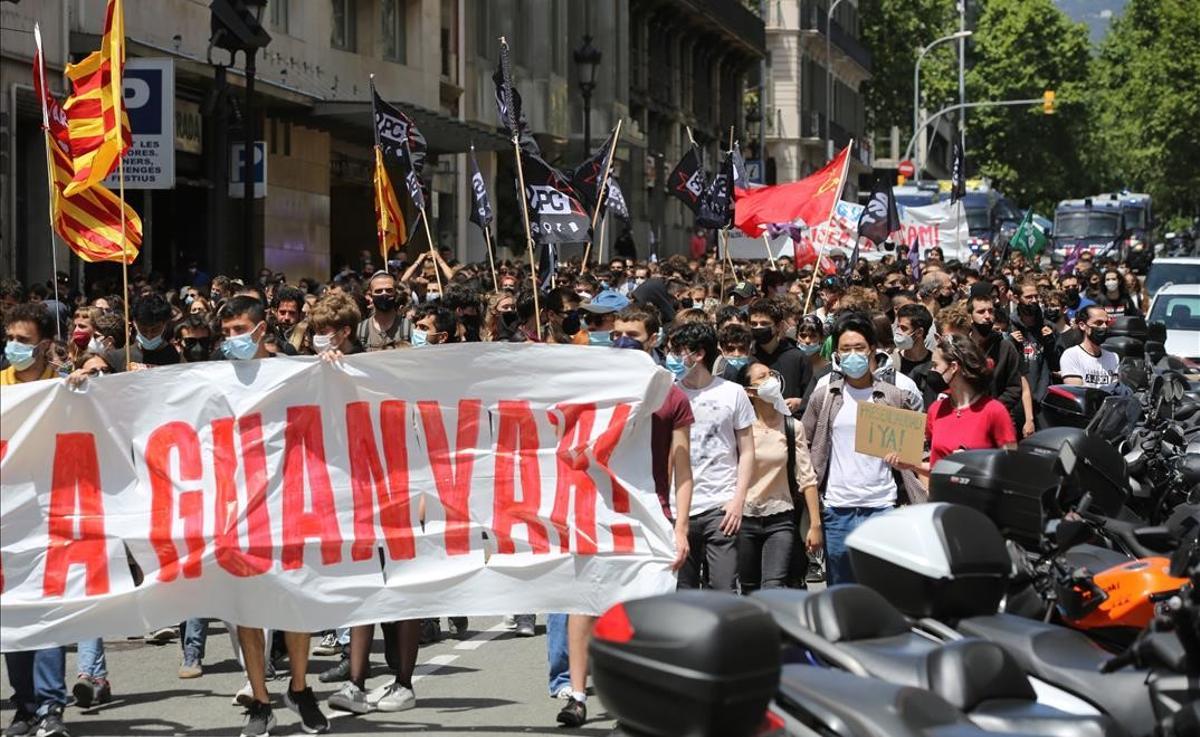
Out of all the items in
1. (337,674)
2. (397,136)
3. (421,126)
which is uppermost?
(421,126)

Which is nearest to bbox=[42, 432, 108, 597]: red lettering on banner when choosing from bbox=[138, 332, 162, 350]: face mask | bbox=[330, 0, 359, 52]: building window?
bbox=[138, 332, 162, 350]: face mask

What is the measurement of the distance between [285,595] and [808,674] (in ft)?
12.4

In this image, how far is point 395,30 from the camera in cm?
3816

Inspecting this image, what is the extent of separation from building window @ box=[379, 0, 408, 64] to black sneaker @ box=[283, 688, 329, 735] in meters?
29.1

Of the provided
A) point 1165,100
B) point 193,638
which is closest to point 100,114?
point 193,638

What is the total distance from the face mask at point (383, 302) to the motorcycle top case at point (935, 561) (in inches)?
312

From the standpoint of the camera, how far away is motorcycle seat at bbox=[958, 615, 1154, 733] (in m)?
5.72

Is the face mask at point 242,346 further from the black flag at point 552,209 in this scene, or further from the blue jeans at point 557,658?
the black flag at point 552,209

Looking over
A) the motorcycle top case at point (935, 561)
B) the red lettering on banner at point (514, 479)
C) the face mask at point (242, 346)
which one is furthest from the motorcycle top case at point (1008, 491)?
the face mask at point (242, 346)

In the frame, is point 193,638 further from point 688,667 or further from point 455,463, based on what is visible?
point 688,667

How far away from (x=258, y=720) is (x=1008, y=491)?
3239 mm

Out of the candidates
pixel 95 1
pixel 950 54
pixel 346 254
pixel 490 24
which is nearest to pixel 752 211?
pixel 95 1

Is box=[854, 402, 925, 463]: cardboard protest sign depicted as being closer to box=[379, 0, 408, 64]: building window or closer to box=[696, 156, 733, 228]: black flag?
box=[696, 156, 733, 228]: black flag

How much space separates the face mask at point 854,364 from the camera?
10391 mm
